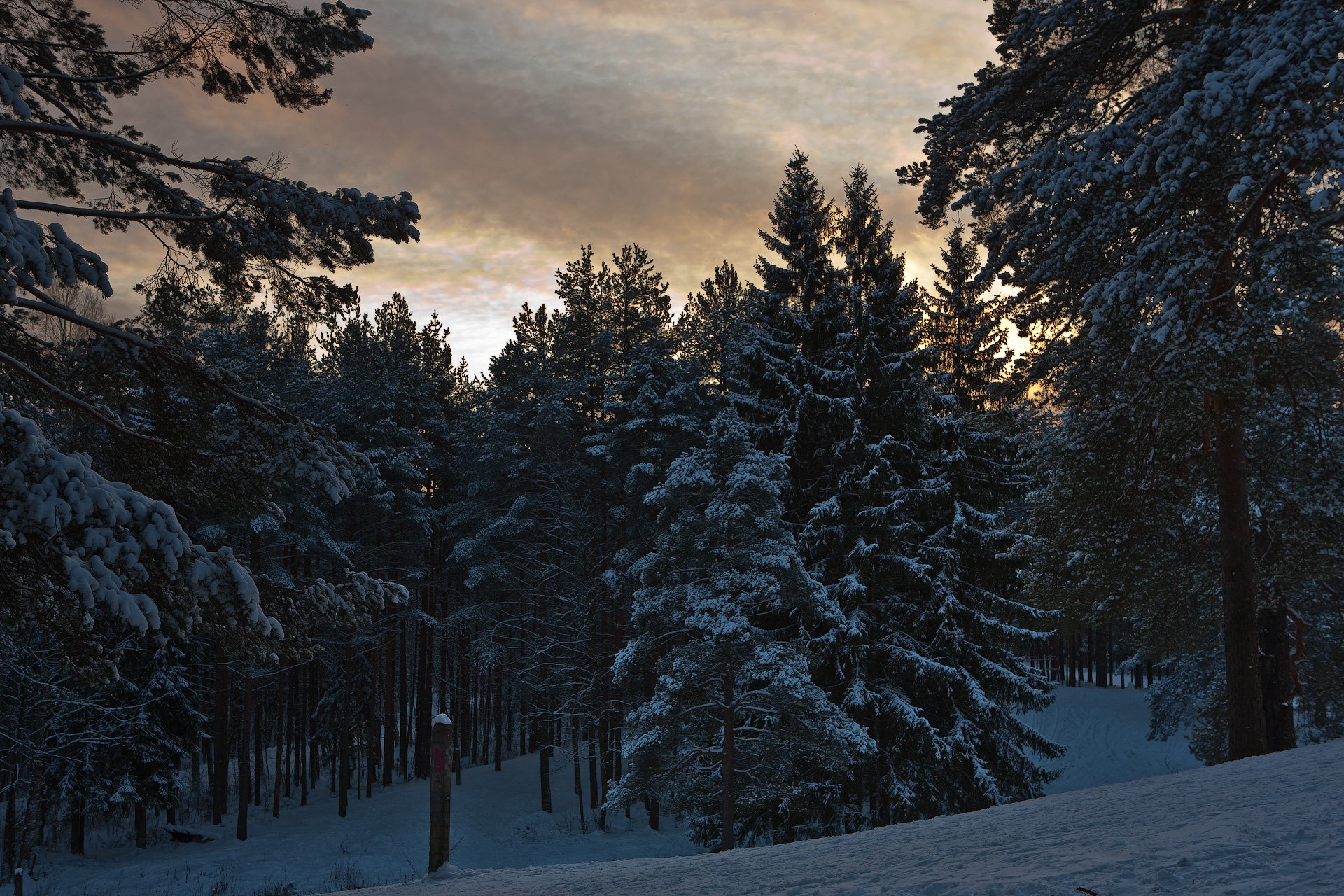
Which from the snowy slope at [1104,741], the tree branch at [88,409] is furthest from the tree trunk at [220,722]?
the snowy slope at [1104,741]

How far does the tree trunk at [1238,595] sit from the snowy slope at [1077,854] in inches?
87.2

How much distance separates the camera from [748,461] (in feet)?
57.2

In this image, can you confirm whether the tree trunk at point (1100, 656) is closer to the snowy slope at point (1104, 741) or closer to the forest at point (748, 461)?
the snowy slope at point (1104, 741)

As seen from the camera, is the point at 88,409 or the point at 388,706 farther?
the point at 388,706

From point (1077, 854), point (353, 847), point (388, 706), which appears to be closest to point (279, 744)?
point (388, 706)

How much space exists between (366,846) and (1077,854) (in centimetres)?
2309

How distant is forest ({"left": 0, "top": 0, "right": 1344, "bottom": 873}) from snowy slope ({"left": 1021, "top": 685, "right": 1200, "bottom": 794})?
459cm

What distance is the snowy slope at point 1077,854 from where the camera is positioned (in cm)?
399

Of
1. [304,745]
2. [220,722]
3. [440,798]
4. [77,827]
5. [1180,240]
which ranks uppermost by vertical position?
[1180,240]

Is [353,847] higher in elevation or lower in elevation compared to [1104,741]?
higher

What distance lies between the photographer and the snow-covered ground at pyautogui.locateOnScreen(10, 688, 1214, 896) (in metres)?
19.5

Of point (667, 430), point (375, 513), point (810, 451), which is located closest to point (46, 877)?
point (375, 513)

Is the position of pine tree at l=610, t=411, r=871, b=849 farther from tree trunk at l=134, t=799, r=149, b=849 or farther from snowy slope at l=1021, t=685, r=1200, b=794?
snowy slope at l=1021, t=685, r=1200, b=794

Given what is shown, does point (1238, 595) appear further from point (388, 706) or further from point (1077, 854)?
point (388, 706)
